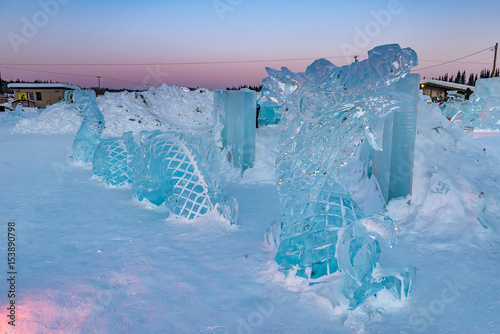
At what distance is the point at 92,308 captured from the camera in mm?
2029

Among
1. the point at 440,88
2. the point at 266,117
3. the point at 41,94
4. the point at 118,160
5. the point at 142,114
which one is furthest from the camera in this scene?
the point at 41,94

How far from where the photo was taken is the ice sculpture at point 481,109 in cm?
1057

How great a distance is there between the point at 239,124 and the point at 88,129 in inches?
105

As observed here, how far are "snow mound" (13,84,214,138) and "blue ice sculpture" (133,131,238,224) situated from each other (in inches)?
283

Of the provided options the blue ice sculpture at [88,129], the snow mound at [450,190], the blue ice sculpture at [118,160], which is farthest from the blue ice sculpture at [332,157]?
the blue ice sculpture at [88,129]

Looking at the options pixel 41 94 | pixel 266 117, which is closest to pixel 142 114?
pixel 266 117

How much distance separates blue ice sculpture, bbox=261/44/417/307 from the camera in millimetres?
1954

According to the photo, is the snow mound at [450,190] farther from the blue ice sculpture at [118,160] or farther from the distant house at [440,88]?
the distant house at [440,88]

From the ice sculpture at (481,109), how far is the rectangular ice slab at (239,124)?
7.97m

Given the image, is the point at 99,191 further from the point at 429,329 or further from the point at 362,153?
the point at 429,329

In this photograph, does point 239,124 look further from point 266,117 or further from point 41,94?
point 41,94

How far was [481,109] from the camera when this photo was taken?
1080 cm

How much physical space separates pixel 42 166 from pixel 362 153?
209 inches

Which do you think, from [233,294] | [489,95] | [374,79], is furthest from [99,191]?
[489,95]
